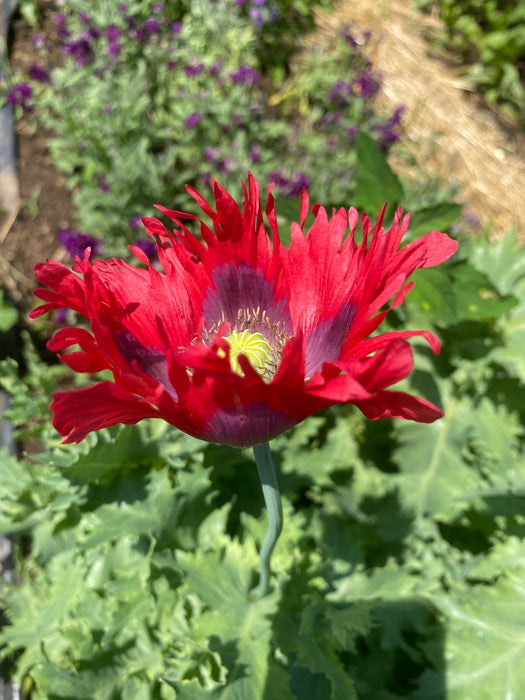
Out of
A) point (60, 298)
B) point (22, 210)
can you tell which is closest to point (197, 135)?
point (22, 210)

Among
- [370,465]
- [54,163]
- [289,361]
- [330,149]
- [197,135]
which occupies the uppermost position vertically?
[289,361]

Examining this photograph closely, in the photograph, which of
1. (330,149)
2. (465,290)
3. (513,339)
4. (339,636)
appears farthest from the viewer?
(330,149)

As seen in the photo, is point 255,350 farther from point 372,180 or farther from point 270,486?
point 372,180

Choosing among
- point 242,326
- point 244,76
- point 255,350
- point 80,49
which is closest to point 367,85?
point 244,76

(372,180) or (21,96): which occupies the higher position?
(372,180)

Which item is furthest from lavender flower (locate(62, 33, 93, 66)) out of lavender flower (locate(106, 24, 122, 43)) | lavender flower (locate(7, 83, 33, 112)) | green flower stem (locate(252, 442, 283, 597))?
green flower stem (locate(252, 442, 283, 597))

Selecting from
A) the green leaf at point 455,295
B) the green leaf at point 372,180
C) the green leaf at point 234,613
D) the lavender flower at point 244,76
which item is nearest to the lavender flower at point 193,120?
the lavender flower at point 244,76

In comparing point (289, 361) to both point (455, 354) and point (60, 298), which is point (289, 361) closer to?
point (60, 298)
